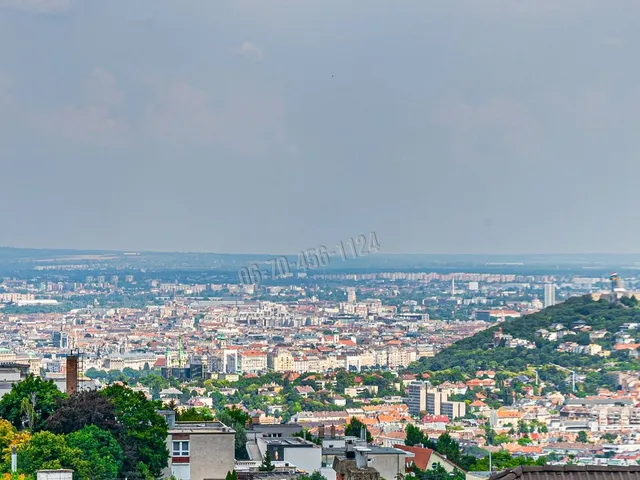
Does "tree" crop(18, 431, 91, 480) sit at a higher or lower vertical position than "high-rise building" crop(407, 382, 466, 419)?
higher

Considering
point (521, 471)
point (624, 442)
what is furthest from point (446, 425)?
point (521, 471)

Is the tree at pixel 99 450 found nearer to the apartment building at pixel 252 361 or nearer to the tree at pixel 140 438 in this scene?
the tree at pixel 140 438

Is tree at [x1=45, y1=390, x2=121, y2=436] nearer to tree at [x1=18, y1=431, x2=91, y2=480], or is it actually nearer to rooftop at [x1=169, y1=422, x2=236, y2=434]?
rooftop at [x1=169, y1=422, x2=236, y2=434]

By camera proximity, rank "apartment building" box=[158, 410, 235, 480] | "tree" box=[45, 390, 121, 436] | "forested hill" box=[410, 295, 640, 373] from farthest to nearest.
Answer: "forested hill" box=[410, 295, 640, 373], "apartment building" box=[158, 410, 235, 480], "tree" box=[45, 390, 121, 436]

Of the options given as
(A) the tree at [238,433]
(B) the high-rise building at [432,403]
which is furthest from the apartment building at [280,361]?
(A) the tree at [238,433]

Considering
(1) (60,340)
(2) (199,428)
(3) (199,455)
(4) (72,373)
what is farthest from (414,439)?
(1) (60,340)

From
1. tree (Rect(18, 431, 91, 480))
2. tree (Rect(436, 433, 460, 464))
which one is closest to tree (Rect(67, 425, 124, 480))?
tree (Rect(18, 431, 91, 480))
